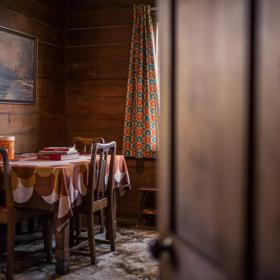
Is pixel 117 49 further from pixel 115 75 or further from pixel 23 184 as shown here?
pixel 23 184

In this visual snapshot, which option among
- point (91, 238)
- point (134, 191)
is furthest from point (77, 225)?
point (134, 191)

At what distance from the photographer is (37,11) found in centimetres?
479

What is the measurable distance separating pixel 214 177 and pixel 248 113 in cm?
19

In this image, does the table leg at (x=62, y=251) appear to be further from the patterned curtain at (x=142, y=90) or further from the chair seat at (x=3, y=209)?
the patterned curtain at (x=142, y=90)

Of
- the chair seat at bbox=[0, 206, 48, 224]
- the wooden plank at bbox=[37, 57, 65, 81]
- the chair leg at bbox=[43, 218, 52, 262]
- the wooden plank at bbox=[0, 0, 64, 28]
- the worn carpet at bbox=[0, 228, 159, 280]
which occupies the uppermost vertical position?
the wooden plank at bbox=[0, 0, 64, 28]

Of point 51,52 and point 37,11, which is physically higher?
point 37,11

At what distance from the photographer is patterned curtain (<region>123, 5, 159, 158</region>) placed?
482 centimetres

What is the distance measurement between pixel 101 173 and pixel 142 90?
164cm

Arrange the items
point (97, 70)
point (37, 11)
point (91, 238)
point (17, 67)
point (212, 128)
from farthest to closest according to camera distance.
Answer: point (97, 70), point (37, 11), point (17, 67), point (91, 238), point (212, 128)

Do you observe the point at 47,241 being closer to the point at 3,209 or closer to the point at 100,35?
the point at 3,209

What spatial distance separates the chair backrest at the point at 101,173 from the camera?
130 inches

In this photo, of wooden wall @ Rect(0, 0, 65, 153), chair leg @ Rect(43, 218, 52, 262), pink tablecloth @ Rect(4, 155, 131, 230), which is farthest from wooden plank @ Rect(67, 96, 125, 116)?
pink tablecloth @ Rect(4, 155, 131, 230)

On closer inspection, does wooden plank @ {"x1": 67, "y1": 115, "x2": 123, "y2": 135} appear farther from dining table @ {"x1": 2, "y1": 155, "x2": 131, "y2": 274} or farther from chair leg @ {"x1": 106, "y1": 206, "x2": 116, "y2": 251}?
dining table @ {"x1": 2, "y1": 155, "x2": 131, "y2": 274}

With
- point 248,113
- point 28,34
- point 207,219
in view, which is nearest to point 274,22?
point 248,113
